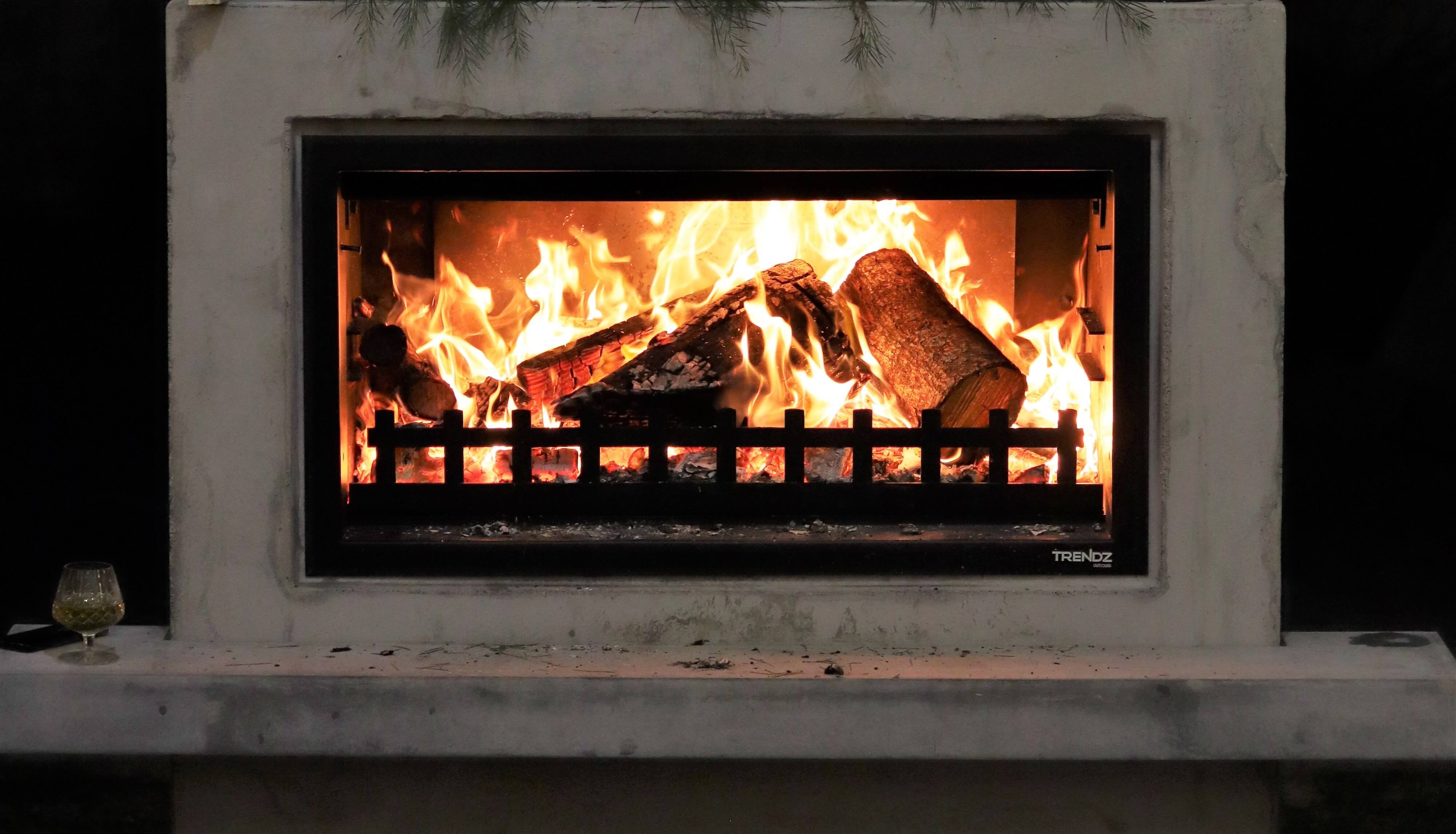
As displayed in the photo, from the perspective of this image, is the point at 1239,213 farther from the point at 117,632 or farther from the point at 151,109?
the point at 117,632

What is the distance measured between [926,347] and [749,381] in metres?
0.33

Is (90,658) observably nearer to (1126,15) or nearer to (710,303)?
(710,303)

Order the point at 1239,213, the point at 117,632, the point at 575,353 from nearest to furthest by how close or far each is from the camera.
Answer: the point at 1239,213 → the point at 117,632 → the point at 575,353

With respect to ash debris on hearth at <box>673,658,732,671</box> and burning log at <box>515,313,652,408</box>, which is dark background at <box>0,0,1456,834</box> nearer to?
burning log at <box>515,313,652,408</box>

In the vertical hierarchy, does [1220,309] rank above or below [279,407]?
above

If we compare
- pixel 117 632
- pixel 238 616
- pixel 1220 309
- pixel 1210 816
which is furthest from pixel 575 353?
pixel 1210 816

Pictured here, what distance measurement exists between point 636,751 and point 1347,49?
1639mm

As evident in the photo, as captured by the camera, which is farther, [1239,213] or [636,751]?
[1239,213]

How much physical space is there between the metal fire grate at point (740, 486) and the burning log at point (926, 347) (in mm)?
138

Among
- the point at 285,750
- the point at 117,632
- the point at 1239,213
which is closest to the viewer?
the point at 285,750

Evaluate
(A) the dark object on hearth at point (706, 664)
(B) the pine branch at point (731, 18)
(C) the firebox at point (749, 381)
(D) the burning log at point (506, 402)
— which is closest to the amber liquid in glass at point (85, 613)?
(C) the firebox at point (749, 381)

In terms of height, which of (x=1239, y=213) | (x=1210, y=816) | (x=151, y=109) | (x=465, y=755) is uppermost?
(x=151, y=109)

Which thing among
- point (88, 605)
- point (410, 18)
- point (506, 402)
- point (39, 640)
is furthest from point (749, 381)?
point (39, 640)

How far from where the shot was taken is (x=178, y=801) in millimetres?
2066
